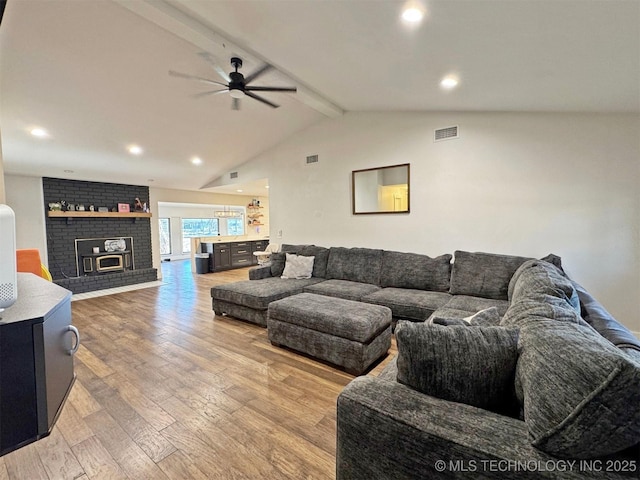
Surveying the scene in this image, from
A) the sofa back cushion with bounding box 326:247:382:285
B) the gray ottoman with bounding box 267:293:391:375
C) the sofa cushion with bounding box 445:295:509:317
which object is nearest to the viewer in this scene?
the gray ottoman with bounding box 267:293:391:375

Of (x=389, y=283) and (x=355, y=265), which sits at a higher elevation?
(x=355, y=265)

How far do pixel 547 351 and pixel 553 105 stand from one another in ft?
10.2

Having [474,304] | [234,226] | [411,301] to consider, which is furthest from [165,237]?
[474,304]

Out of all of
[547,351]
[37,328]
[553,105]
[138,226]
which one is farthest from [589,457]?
[138,226]

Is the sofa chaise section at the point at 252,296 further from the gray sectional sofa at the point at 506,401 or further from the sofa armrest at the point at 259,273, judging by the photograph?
the gray sectional sofa at the point at 506,401

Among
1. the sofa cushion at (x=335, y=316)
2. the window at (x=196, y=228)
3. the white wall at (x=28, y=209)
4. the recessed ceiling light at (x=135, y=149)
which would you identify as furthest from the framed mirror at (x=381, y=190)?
the window at (x=196, y=228)

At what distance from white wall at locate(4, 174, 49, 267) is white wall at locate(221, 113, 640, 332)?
5.52 metres

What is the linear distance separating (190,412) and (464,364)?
182cm

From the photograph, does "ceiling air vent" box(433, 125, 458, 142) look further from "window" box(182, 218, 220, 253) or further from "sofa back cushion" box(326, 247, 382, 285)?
"window" box(182, 218, 220, 253)

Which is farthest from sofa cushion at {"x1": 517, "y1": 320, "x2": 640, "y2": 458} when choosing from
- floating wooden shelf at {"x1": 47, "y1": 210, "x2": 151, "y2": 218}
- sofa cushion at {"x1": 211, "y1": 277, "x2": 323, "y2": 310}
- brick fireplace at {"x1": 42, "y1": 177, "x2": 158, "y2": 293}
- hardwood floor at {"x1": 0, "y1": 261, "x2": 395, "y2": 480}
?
floating wooden shelf at {"x1": 47, "y1": 210, "x2": 151, "y2": 218}

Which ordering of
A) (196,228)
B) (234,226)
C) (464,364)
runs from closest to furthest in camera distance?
(464,364) → (196,228) → (234,226)

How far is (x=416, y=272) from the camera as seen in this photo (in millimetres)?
3547

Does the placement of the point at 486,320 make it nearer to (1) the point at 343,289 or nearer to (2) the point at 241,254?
(1) the point at 343,289

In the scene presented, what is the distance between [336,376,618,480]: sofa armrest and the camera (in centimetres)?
82
